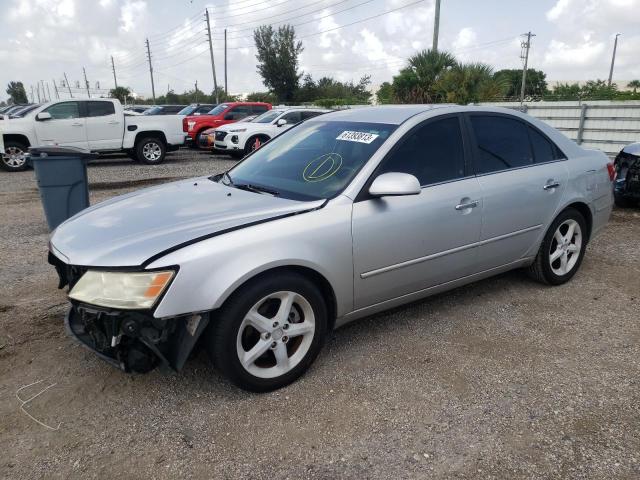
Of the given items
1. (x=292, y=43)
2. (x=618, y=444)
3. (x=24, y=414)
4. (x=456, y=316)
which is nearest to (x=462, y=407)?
(x=618, y=444)

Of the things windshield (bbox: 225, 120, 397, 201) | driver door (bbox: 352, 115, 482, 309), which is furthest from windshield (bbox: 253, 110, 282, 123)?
driver door (bbox: 352, 115, 482, 309)

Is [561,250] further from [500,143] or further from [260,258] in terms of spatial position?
[260,258]

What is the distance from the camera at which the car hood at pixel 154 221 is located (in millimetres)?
2592

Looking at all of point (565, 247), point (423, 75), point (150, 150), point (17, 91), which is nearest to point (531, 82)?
point (423, 75)

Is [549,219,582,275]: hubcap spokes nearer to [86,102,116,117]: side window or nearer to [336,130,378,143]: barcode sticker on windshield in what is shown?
[336,130,378,143]: barcode sticker on windshield

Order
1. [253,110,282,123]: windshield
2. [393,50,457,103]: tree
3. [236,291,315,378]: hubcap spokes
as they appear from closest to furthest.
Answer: [236,291,315,378]: hubcap spokes → [253,110,282,123]: windshield → [393,50,457,103]: tree

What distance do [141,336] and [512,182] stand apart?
9.36 ft

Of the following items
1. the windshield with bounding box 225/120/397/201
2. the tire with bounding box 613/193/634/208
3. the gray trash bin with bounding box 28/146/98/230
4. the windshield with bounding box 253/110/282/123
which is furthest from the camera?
the windshield with bounding box 253/110/282/123

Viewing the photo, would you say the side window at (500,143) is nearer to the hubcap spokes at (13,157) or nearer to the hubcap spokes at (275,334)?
the hubcap spokes at (275,334)

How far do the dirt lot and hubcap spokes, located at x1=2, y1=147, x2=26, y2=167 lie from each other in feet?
33.2

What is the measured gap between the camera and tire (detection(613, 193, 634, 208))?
7.58m

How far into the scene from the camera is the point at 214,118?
17.4 metres

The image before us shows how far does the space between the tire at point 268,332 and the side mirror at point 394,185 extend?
69 cm

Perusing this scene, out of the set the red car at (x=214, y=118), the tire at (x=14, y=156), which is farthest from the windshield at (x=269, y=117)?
the tire at (x=14, y=156)
